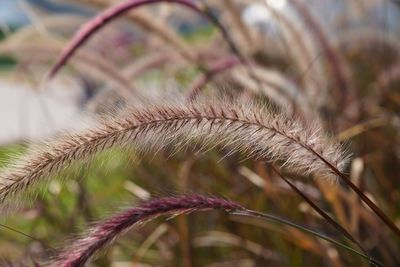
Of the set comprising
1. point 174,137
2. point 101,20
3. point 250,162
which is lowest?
point 174,137

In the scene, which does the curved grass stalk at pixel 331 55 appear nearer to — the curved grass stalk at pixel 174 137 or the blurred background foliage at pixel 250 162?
the blurred background foliage at pixel 250 162

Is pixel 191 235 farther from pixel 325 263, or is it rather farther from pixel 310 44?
pixel 310 44

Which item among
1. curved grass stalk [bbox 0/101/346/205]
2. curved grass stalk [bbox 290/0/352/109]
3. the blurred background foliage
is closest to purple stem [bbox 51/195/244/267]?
curved grass stalk [bbox 0/101/346/205]

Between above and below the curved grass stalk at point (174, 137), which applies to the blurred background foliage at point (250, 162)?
above

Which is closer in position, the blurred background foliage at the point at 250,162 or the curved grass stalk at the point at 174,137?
the curved grass stalk at the point at 174,137

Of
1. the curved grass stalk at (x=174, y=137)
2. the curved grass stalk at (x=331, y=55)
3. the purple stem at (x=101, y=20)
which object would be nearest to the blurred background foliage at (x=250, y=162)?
the curved grass stalk at (x=331, y=55)

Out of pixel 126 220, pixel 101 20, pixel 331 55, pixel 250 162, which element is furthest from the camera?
pixel 250 162

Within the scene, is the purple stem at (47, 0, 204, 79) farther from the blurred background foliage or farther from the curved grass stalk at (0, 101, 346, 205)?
the curved grass stalk at (0, 101, 346, 205)

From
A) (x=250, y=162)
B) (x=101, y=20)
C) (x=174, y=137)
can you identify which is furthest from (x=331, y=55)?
(x=174, y=137)

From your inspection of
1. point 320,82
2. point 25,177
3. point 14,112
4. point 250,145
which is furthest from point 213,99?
point 14,112

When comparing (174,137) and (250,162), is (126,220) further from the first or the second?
(250,162)

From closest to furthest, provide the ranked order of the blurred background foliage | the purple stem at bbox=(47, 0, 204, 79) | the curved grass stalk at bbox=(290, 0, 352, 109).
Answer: the purple stem at bbox=(47, 0, 204, 79)
the blurred background foliage
the curved grass stalk at bbox=(290, 0, 352, 109)
